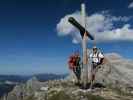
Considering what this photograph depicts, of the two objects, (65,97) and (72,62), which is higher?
(72,62)

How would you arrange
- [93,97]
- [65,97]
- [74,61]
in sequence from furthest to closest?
1. [74,61]
2. [65,97]
3. [93,97]

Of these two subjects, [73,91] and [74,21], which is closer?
[74,21]

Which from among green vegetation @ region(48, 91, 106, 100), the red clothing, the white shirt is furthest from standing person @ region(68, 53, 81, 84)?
green vegetation @ region(48, 91, 106, 100)

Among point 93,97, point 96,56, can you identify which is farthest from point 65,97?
point 96,56

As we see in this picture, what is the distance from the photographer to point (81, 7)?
92.1 ft

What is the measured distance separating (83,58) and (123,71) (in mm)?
58188

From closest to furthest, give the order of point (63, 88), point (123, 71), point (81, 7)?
point (81, 7) < point (63, 88) < point (123, 71)

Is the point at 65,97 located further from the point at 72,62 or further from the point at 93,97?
the point at 72,62

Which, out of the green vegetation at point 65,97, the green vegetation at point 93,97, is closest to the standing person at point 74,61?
the green vegetation at point 65,97

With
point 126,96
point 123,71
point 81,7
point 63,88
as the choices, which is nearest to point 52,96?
point 63,88

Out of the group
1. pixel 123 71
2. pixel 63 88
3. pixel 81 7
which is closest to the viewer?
pixel 81 7

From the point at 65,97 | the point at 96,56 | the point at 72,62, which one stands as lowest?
the point at 65,97

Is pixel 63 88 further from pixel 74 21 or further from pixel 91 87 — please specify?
pixel 74 21

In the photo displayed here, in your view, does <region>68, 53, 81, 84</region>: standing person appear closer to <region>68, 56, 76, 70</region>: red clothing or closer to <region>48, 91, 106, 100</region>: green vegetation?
<region>68, 56, 76, 70</region>: red clothing
